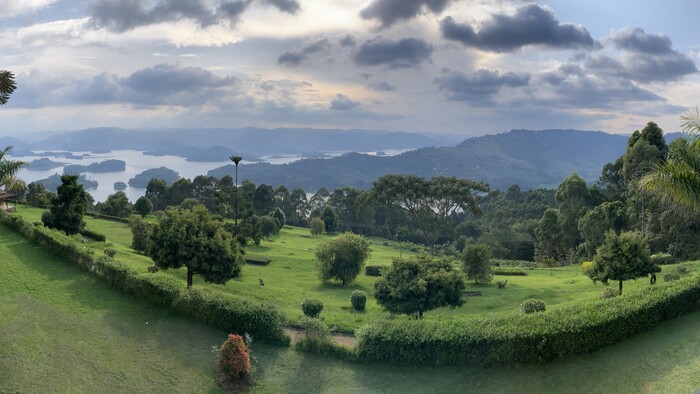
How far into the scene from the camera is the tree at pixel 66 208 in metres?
32.2

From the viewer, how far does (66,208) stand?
32.5 meters

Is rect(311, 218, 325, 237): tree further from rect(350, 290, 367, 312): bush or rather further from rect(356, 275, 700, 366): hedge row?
rect(356, 275, 700, 366): hedge row

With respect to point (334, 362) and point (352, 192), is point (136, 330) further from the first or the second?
point (352, 192)

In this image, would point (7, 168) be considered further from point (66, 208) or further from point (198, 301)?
point (198, 301)

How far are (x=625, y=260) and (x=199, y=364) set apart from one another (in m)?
18.3

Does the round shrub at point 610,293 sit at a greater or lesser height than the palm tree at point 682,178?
lesser

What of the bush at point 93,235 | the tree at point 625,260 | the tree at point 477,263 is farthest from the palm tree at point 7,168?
the tree at point 625,260

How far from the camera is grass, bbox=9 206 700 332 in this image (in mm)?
25172

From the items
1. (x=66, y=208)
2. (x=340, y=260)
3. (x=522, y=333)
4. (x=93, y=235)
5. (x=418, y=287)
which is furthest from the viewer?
(x=93, y=235)

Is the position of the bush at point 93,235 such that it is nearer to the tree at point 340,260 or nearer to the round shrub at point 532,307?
the tree at point 340,260

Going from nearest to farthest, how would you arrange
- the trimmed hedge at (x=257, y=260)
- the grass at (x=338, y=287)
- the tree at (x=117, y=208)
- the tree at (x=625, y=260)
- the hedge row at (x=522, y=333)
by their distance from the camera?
the hedge row at (x=522, y=333)
the tree at (x=625, y=260)
the grass at (x=338, y=287)
the trimmed hedge at (x=257, y=260)
the tree at (x=117, y=208)

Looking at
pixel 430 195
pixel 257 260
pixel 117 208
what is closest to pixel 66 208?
pixel 257 260

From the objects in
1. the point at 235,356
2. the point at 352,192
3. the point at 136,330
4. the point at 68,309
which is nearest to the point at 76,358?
the point at 136,330

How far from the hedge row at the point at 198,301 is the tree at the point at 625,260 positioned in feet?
50.1
